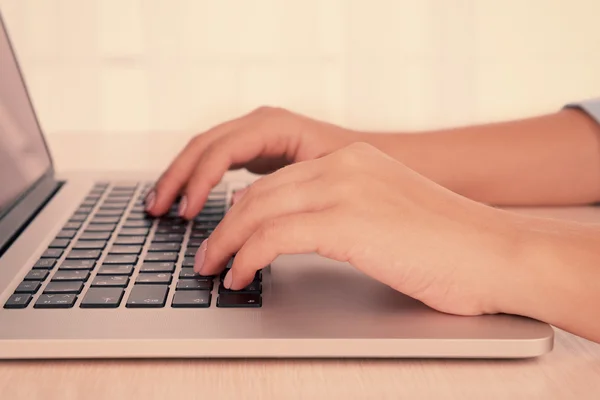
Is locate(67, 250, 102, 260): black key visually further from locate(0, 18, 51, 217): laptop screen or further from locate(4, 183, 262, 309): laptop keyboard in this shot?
A: locate(0, 18, 51, 217): laptop screen

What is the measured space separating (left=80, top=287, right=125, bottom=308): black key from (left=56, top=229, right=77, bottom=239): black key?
153 mm

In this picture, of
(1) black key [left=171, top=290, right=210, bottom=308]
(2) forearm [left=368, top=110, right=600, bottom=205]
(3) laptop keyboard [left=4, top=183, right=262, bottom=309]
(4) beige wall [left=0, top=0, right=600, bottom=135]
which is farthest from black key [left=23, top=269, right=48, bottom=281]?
(4) beige wall [left=0, top=0, right=600, bottom=135]

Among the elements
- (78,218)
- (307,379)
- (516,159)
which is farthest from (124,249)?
(516,159)

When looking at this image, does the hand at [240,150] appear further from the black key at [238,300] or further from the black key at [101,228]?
the black key at [238,300]

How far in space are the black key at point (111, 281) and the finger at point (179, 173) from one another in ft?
0.68

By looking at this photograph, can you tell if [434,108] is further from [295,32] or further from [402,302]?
[402,302]

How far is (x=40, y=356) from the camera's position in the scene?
0.39m

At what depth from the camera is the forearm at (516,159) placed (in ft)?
2.46

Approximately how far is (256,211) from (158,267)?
10 centimetres

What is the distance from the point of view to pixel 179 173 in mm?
704

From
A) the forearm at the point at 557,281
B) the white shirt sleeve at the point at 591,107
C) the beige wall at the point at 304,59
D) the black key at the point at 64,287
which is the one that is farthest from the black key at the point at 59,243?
the beige wall at the point at 304,59

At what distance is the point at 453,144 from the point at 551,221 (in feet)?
0.99

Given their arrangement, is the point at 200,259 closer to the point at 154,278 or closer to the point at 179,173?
the point at 154,278

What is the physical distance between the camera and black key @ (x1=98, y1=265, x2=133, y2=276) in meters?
0.49
